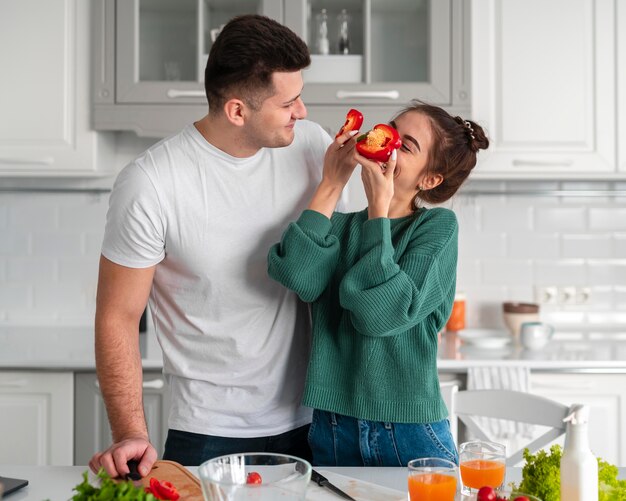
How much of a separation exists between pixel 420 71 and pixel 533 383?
1.21 m

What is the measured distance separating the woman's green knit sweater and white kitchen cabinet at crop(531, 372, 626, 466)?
127 centimetres

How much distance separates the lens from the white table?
1470 millimetres

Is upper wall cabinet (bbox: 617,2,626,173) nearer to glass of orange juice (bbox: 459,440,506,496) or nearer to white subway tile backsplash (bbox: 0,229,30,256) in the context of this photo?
glass of orange juice (bbox: 459,440,506,496)

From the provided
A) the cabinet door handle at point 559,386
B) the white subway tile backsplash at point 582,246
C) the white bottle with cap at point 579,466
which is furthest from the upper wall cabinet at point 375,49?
the white bottle with cap at point 579,466

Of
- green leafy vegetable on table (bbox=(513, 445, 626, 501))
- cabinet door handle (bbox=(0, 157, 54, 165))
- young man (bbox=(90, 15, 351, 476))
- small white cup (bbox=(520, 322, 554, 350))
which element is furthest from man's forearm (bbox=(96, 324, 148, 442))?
small white cup (bbox=(520, 322, 554, 350))

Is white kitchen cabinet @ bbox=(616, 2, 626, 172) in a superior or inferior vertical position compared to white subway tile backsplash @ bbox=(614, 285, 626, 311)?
superior

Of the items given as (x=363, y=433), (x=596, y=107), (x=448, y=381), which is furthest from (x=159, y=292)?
(x=596, y=107)

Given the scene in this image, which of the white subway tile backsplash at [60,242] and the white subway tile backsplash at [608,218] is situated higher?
the white subway tile backsplash at [608,218]

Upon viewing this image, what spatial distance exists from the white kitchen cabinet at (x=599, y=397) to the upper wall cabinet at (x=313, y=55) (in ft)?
3.39

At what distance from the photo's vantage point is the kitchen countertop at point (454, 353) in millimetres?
2859

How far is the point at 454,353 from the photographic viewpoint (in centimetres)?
298

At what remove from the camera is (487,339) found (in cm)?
304

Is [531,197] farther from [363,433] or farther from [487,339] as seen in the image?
[363,433]

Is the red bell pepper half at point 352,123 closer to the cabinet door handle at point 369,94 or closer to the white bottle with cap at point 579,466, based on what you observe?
the white bottle with cap at point 579,466
